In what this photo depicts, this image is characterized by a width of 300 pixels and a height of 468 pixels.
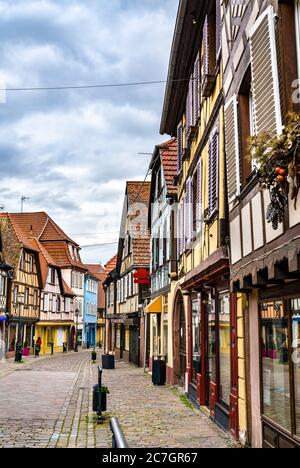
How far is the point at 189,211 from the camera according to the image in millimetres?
14211

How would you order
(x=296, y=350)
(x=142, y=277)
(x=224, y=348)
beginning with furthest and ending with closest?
(x=142, y=277)
(x=224, y=348)
(x=296, y=350)

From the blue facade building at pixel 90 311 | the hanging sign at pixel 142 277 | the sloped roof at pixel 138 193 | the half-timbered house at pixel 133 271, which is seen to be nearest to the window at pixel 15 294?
the half-timbered house at pixel 133 271

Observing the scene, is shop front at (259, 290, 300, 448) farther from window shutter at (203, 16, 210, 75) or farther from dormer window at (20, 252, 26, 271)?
dormer window at (20, 252, 26, 271)

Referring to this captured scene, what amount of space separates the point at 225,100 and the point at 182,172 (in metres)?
7.21

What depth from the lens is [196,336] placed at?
13.6 metres

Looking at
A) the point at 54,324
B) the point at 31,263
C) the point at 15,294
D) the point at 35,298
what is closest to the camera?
the point at 15,294

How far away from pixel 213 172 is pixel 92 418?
5.56 meters

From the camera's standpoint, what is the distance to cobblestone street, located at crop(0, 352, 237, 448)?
29.2 feet

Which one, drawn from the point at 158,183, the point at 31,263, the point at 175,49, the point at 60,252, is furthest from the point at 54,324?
the point at 175,49

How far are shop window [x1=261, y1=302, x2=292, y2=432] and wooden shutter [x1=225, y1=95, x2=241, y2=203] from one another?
197 cm

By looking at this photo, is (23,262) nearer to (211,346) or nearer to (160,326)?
(160,326)

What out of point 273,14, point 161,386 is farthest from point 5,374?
point 273,14

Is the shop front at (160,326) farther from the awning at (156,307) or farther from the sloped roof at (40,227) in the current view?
the sloped roof at (40,227)
